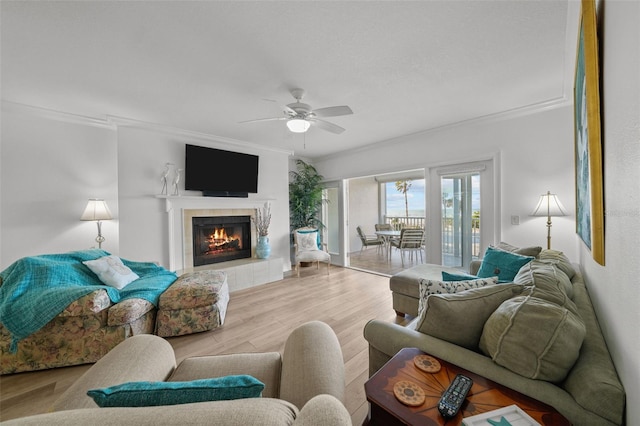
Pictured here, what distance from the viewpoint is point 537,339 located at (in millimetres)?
862

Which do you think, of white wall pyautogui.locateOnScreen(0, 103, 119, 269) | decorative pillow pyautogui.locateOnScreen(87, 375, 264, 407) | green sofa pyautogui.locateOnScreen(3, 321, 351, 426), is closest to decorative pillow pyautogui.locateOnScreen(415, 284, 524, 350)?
green sofa pyautogui.locateOnScreen(3, 321, 351, 426)

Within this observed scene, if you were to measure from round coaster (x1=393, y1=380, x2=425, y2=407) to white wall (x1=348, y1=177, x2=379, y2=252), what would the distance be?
251 inches

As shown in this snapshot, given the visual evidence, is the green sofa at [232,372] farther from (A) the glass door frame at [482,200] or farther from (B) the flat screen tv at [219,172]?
(A) the glass door frame at [482,200]

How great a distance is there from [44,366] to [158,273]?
3.72ft

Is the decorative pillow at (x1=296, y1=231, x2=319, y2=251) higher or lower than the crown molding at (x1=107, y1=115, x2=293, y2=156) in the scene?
lower

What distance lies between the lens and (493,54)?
1960mm

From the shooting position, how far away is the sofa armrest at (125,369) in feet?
2.80

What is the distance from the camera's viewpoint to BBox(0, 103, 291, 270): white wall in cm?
283

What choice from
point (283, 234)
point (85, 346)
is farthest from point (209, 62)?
point (283, 234)

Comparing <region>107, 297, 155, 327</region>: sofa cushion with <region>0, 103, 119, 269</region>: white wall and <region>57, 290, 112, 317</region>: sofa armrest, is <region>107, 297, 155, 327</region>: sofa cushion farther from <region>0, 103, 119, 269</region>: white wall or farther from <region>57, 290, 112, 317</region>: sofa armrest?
<region>0, 103, 119, 269</region>: white wall

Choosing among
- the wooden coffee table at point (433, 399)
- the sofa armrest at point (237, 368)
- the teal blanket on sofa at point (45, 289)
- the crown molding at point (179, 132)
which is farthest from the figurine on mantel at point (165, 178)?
the wooden coffee table at point (433, 399)

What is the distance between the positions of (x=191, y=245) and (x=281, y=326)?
215 cm

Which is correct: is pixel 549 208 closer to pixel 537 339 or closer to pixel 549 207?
pixel 549 207

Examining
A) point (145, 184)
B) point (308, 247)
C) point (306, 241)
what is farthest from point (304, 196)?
point (145, 184)
